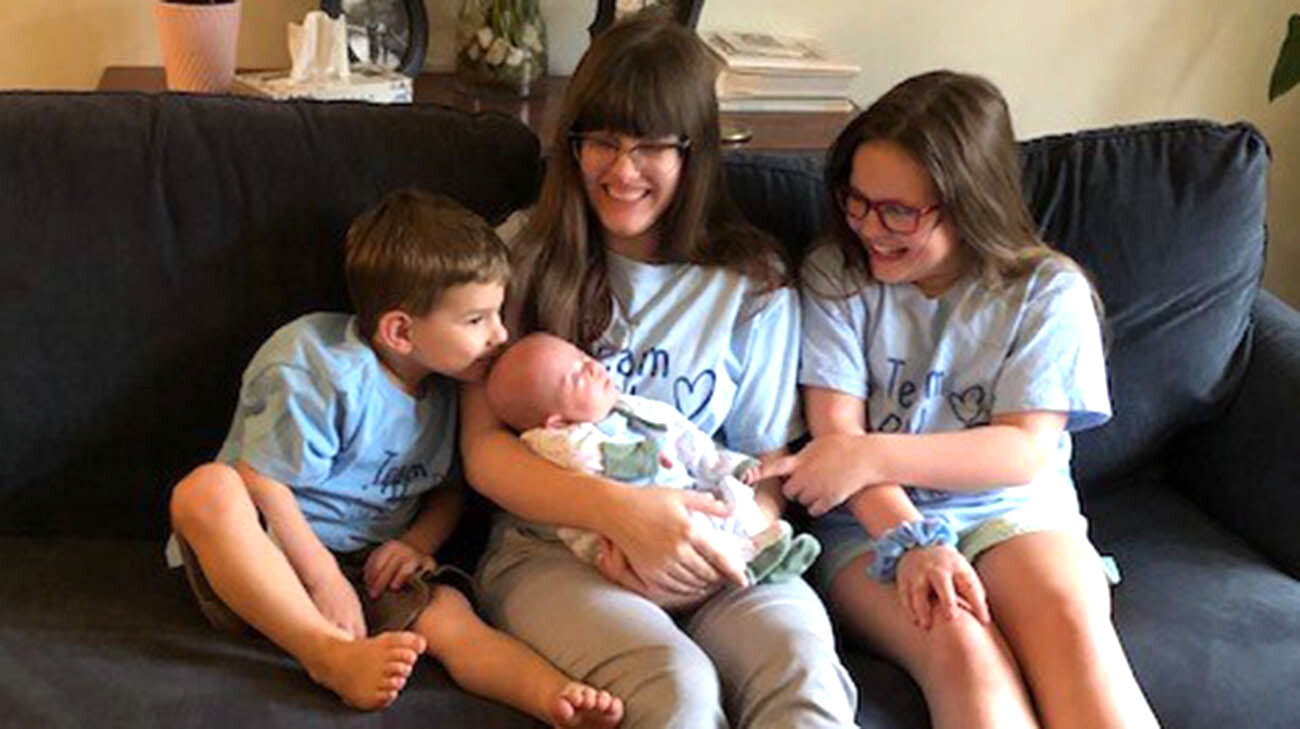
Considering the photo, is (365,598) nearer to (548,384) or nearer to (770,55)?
(548,384)

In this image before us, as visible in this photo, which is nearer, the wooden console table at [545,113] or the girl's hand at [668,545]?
the girl's hand at [668,545]

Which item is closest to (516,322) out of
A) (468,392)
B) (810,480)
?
(468,392)

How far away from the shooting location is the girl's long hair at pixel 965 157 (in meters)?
1.81

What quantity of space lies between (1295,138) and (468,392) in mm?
2045

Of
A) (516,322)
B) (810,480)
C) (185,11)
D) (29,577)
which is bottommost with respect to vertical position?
(29,577)

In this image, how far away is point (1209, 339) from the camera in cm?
212

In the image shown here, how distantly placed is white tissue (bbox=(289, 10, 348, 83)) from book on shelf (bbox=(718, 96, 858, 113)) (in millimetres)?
650

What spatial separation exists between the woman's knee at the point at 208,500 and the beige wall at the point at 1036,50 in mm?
1146

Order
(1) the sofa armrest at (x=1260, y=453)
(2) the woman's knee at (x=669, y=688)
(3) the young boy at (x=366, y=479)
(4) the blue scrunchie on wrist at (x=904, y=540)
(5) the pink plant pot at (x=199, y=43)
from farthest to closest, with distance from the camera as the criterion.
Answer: (5) the pink plant pot at (x=199, y=43)
(1) the sofa armrest at (x=1260, y=453)
(4) the blue scrunchie on wrist at (x=904, y=540)
(3) the young boy at (x=366, y=479)
(2) the woman's knee at (x=669, y=688)

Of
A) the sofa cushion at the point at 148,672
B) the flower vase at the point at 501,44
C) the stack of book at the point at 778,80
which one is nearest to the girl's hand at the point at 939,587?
the sofa cushion at the point at 148,672

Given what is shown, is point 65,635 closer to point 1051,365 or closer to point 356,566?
point 356,566

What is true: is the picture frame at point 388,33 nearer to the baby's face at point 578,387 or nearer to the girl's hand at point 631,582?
Answer: the baby's face at point 578,387

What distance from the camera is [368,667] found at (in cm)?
162

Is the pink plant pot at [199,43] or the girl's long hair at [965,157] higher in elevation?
the girl's long hair at [965,157]
